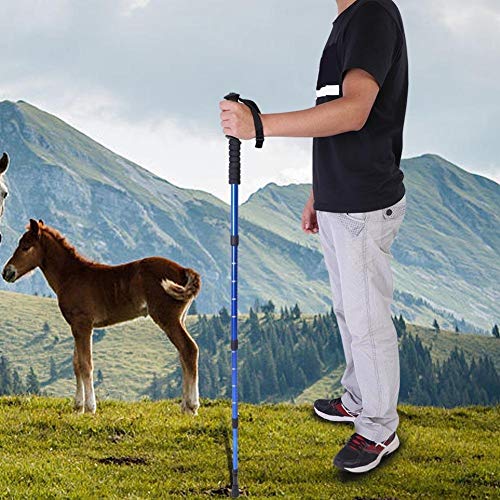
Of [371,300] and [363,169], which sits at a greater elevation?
[363,169]

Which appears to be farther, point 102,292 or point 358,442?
point 102,292

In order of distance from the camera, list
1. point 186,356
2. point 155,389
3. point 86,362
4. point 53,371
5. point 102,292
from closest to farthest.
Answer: point 186,356 → point 86,362 → point 102,292 → point 155,389 → point 53,371

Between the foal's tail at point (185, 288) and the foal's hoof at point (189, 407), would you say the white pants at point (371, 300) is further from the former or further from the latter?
the foal's hoof at point (189, 407)

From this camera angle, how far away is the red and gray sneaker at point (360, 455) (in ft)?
21.1

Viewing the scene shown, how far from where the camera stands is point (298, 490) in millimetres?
6215

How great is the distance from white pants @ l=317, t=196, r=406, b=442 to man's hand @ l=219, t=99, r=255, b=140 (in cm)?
105

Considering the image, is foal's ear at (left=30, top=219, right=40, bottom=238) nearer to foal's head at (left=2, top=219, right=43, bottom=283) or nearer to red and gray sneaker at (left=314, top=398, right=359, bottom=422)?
foal's head at (left=2, top=219, right=43, bottom=283)

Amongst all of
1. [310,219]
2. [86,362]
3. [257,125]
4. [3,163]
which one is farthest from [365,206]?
[3,163]

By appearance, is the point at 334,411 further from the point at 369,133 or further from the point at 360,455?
the point at 369,133

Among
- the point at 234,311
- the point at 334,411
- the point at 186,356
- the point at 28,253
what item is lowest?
the point at 334,411

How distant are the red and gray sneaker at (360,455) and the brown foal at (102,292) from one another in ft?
9.89

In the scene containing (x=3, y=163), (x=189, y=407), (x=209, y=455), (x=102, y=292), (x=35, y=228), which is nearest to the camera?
(x=209, y=455)

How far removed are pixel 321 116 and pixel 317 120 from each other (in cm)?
4

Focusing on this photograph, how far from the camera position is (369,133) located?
19.4 ft
